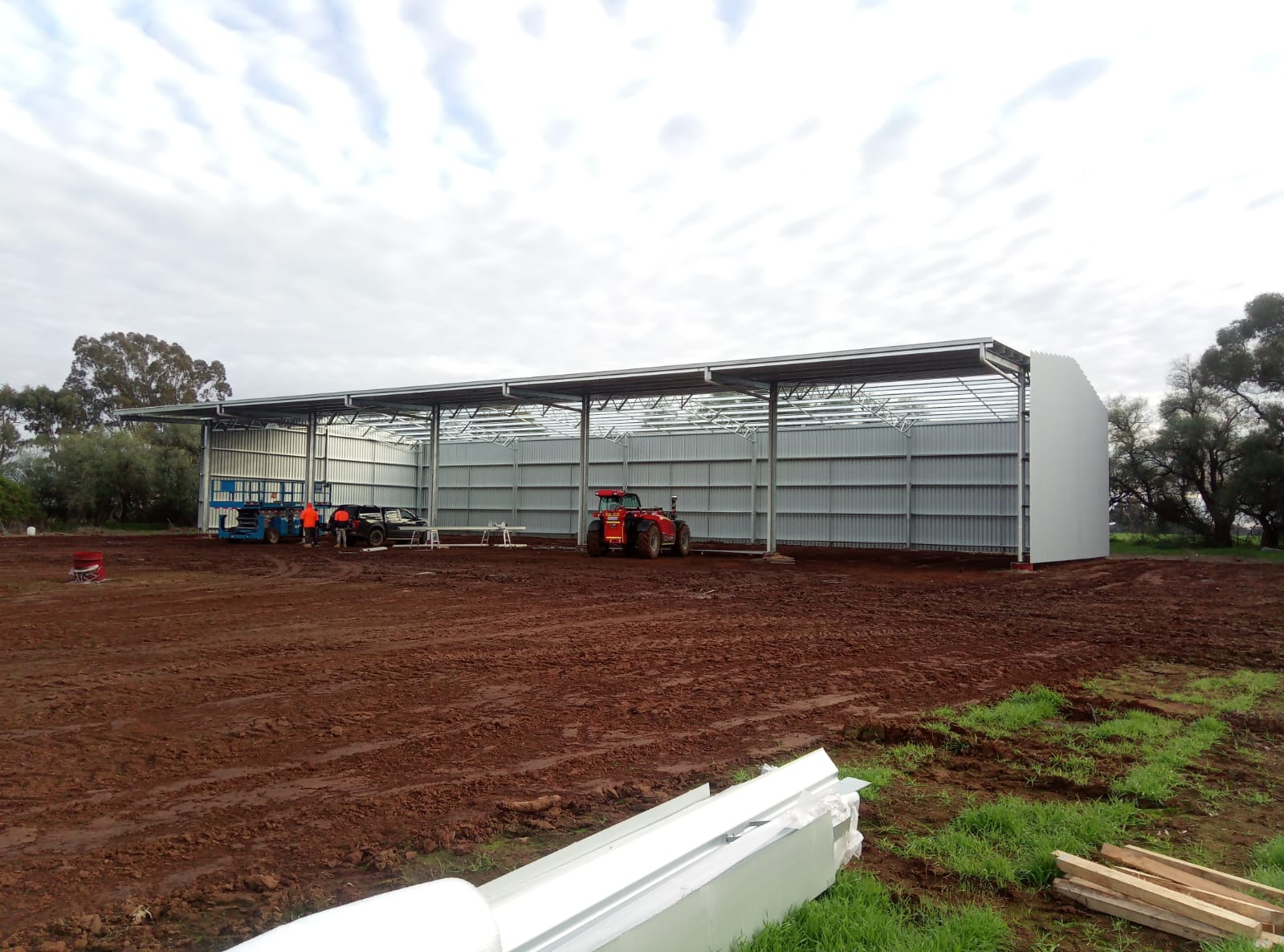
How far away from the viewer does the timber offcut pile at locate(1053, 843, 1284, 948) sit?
3260 mm

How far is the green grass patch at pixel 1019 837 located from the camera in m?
3.97

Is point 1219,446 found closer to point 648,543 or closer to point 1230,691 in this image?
point 648,543

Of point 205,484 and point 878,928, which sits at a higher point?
point 205,484

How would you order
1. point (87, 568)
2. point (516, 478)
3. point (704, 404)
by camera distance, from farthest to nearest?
point (516, 478), point (704, 404), point (87, 568)

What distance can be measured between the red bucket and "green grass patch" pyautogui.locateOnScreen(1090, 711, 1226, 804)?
18071 mm

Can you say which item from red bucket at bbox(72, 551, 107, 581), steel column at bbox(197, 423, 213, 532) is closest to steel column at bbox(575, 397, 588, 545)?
red bucket at bbox(72, 551, 107, 581)

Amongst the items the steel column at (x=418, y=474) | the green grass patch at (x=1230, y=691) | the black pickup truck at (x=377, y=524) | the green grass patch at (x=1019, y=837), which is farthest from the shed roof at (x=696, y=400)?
the green grass patch at (x=1019, y=837)

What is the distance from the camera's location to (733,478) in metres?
35.2

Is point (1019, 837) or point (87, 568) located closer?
point (1019, 837)

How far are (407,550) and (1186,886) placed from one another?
26.3 metres

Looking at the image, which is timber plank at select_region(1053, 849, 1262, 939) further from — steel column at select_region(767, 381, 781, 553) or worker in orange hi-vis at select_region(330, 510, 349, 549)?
worker in orange hi-vis at select_region(330, 510, 349, 549)

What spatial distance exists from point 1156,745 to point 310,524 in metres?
27.3

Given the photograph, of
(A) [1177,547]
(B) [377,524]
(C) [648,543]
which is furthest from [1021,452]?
(B) [377,524]

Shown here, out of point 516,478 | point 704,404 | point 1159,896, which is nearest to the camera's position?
point 1159,896
